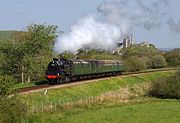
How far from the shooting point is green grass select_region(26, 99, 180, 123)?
3603cm

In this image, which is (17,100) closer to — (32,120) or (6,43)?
(32,120)

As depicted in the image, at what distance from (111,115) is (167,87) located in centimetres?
2405

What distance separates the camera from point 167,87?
203 feet

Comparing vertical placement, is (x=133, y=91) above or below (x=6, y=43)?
below

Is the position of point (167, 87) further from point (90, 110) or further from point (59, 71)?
point (90, 110)

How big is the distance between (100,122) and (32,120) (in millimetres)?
5363

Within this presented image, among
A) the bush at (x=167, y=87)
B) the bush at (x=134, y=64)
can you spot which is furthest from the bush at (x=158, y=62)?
the bush at (x=167, y=87)

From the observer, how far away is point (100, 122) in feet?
116

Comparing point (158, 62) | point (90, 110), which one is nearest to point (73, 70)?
point (90, 110)

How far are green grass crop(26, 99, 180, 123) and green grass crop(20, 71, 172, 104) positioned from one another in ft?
10.5

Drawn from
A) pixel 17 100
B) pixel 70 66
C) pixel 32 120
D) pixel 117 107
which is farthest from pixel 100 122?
pixel 70 66

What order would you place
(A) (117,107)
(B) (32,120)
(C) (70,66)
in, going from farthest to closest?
(C) (70,66), (A) (117,107), (B) (32,120)

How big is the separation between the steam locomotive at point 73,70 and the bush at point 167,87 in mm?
9647

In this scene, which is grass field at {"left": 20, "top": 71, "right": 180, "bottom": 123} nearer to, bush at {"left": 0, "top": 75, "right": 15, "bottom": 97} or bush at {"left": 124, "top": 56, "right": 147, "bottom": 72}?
bush at {"left": 0, "top": 75, "right": 15, "bottom": 97}
